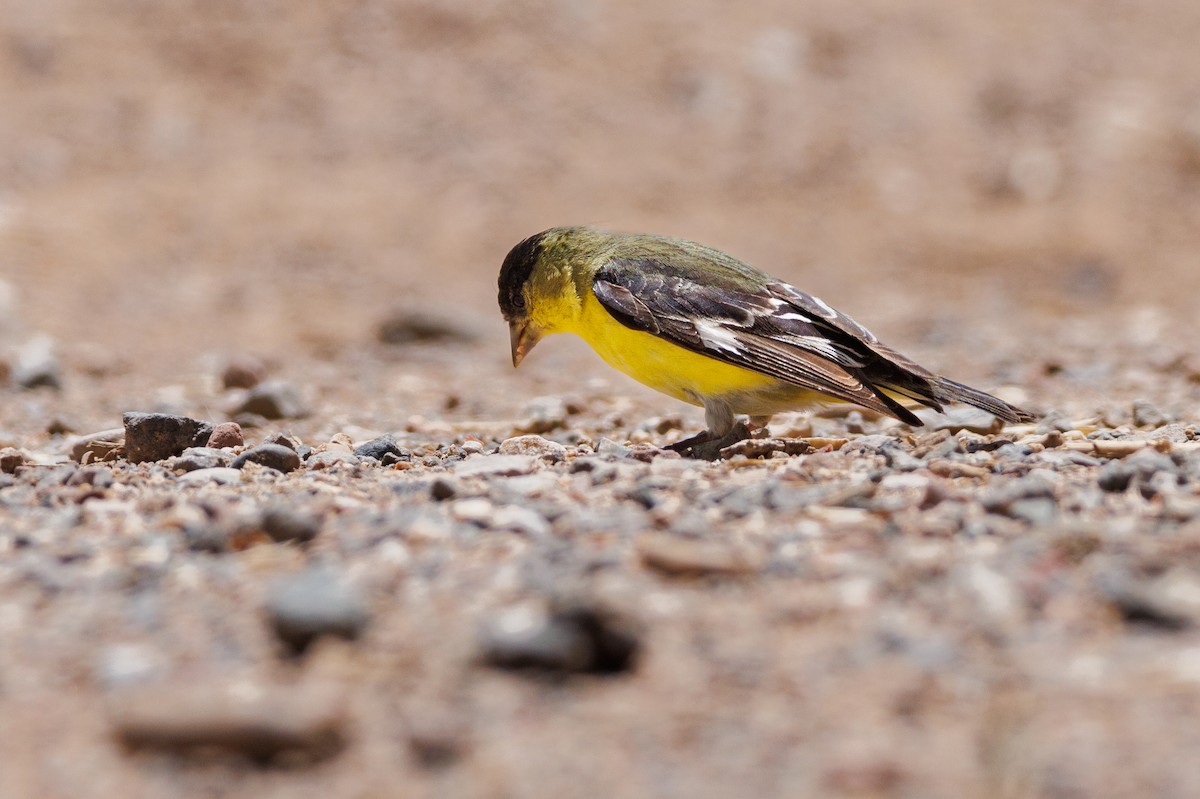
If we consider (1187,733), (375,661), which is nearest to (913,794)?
(1187,733)

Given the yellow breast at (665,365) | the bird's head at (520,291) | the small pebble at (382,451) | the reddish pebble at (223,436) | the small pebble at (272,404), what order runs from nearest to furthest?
1. the small pebble at (382,451)
2. the yellow breast at (665,365)
3. the reddish pebble at (223,436)
4. the bird's head at (520,291)
5. the small pebble at (272,404)

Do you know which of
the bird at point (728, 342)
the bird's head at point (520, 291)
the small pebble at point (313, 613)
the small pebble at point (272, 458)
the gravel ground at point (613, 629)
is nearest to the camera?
the gravel ground at point (613, 629)

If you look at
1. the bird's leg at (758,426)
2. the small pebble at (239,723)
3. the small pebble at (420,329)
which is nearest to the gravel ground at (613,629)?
the small pebble at (239,723)

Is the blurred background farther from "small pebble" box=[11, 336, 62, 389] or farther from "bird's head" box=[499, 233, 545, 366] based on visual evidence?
"bird's head" box=[499, 233, 545, 366]

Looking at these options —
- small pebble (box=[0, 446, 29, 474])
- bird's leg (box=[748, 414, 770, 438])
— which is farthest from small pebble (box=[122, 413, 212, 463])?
bird's leg (box=[748, 414, 770, 438])

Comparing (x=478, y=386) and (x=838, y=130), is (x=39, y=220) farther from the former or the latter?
(x=838, y=130)

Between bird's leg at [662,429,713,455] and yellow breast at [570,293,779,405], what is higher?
yellow breast at [570,293,779,405]

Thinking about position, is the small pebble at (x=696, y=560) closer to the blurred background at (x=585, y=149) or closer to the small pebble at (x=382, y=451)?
the small pebble at (x=382, y=451)
